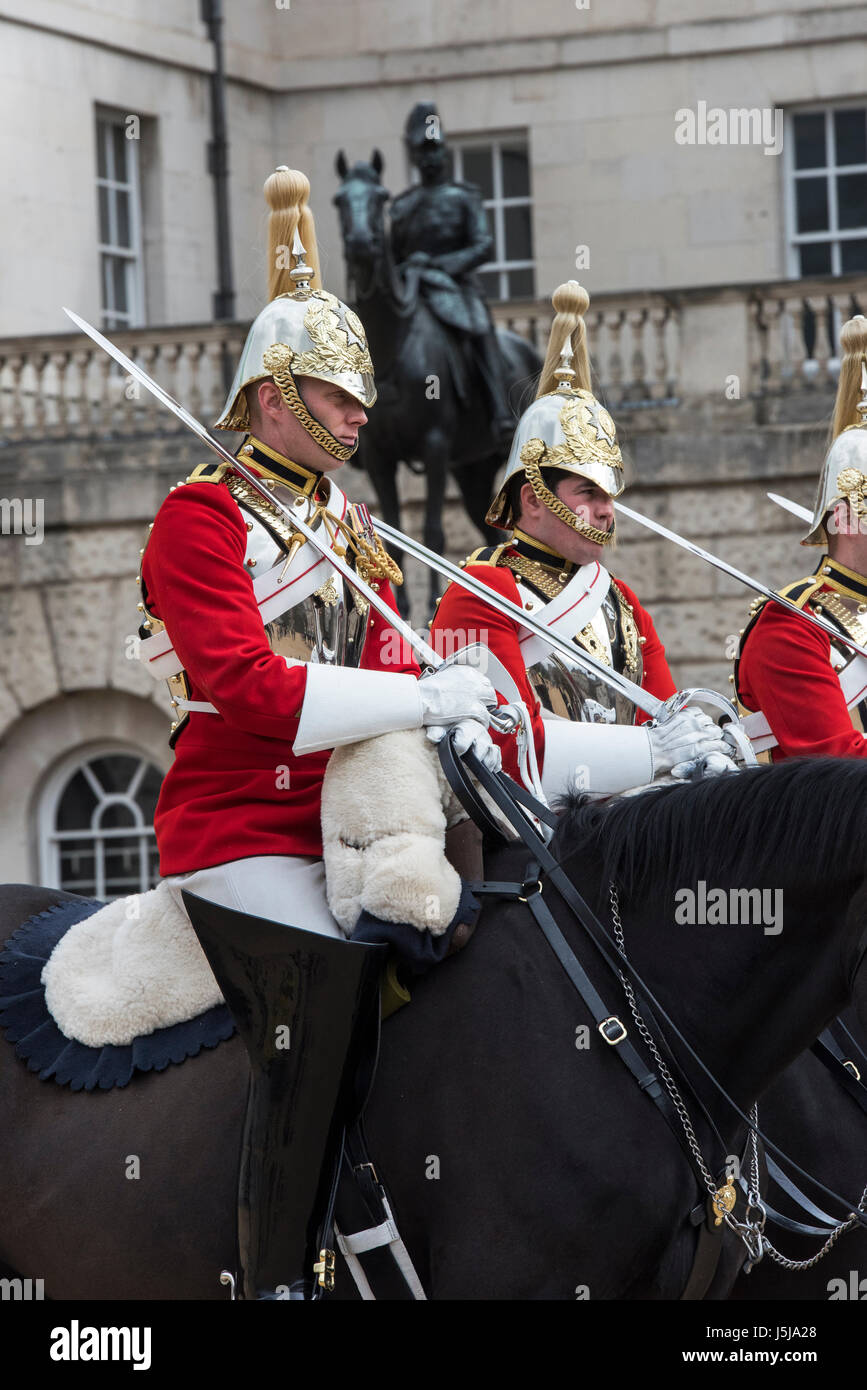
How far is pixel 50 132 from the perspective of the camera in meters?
19.2

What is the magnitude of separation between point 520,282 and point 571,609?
15.2 meters

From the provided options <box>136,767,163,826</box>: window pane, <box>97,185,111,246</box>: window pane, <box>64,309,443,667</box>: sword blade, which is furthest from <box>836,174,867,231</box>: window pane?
<box>64,309,443,667</box>: sword blade

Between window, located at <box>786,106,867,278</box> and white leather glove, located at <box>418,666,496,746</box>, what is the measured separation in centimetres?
1600

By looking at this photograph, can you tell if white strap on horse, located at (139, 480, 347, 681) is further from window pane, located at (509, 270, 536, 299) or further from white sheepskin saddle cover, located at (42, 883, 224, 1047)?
window pane, located at (509, 270, 536, 299)

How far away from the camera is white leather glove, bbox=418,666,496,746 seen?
14.4ft

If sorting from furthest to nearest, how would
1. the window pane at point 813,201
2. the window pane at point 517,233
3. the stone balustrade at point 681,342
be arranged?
1. the window pane at point 517,233
2. the window pane at point 813,201
3. the stone balustrade at point 681,342

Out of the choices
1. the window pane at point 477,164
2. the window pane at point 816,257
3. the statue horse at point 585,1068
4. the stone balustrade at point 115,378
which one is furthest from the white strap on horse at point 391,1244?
the window pane at point 477,164

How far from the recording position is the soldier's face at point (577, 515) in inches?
228

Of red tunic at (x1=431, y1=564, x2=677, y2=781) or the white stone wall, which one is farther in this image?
the white stone wall

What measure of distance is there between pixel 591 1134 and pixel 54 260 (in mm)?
16185

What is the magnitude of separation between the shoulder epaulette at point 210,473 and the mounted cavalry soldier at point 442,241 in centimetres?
940

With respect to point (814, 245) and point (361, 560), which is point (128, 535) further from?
point (361, 560)

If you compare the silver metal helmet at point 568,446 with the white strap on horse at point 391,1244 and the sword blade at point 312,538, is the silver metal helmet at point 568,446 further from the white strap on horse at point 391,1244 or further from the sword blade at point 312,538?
the white strap on horse at point 391,1244

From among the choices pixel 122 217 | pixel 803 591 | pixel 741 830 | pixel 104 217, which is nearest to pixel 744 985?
pixel 741 830
